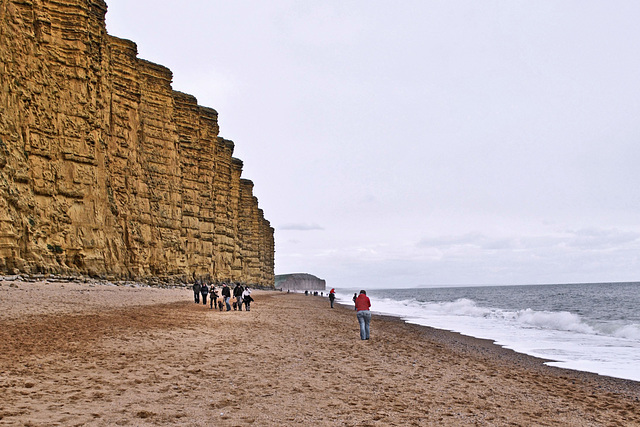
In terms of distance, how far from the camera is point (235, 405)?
5.99 m

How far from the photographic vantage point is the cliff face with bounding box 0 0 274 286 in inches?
810

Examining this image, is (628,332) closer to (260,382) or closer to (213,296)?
(213,296)

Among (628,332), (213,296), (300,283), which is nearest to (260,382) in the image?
(213,296)

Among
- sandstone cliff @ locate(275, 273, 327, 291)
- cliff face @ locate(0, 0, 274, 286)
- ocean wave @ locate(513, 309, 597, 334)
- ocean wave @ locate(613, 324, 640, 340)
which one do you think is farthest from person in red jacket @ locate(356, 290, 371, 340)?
sandstone cliff @ locate(275, 273, 327, 291)

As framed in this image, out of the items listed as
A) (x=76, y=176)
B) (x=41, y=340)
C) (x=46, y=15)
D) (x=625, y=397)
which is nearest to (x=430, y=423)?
(x=625, y=397)

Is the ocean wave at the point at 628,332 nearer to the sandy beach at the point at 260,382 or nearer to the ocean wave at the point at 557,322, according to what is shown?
the ocean wave at the point at 557,322

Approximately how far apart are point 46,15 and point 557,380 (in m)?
27.8

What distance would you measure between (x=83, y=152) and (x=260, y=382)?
21.4 meters

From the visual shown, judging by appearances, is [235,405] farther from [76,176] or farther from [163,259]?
[163,259]

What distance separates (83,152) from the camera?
2425cm

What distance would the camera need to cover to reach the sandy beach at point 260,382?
5633 millimetres

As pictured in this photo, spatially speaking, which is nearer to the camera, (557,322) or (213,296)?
(213,296)

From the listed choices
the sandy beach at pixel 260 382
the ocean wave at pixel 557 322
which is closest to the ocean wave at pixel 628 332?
the ocean wave at pixel 557 322

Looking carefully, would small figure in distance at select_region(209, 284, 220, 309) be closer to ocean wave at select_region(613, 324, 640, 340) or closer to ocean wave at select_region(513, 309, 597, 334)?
ocean wave at select_region(513, 309, 597, 334)
